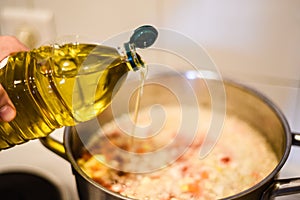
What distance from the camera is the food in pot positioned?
746mm

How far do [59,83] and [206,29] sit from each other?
1.05 ft

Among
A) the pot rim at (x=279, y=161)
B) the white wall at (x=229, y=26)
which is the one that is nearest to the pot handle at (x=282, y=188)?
the pot rim at (x=279, y=161)

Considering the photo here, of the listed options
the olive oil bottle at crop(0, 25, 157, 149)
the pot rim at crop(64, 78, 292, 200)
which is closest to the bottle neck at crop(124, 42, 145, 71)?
the olive oil bottle at crop(0, 25, 157, 149)

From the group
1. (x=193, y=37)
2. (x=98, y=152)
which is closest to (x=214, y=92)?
(x=193, y=37)

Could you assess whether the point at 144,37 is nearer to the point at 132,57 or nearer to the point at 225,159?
the point at 132,57

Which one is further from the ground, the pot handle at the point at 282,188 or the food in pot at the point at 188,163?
the pot handle at the point at 282,188

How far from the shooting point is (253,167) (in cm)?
79

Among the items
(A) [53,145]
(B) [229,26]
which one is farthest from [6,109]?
(B) [229,26]

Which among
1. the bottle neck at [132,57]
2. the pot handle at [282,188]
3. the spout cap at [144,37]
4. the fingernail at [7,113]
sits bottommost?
the pot handle at [282,188]

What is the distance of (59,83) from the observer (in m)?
0.66

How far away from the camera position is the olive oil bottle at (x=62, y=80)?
652mm

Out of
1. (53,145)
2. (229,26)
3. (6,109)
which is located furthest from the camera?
(229,26)

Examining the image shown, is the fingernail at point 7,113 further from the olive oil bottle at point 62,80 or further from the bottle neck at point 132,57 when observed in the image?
the bottle neck at point 132,57

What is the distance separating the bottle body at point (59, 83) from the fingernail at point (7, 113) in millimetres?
47
